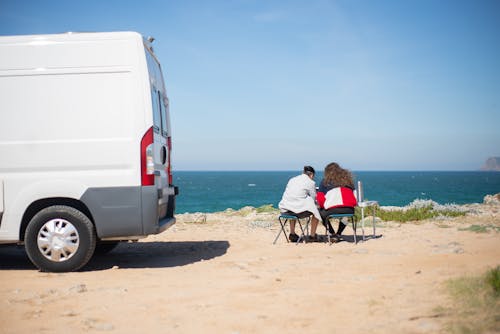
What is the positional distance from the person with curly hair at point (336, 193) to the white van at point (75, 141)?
3.95 meters

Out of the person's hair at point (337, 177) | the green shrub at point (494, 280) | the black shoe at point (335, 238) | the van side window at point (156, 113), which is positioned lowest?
the black shoe at point (335, 238)

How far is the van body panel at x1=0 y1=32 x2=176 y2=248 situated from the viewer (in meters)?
6.28

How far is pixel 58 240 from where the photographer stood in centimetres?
639

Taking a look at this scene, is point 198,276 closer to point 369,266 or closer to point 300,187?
point 369,266

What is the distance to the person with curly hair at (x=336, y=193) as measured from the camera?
9.08 metres

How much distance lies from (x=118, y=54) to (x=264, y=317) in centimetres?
416

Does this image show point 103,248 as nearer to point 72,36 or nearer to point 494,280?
point 72,36

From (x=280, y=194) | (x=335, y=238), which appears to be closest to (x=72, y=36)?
(x=335, y=238)

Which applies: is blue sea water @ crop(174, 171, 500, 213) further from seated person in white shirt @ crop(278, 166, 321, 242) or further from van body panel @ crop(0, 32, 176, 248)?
van body panel @ crop(0, 32, 176, 248)

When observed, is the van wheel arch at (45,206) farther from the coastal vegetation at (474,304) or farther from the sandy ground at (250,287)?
the coastal vegetation at (474,304)

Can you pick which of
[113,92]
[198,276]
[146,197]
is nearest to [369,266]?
[198,276]

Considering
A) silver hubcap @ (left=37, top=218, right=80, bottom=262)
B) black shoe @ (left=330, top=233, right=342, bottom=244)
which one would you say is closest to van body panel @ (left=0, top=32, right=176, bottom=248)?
silver hubcap @ (left=37, top=218, right=80, bottom=262)

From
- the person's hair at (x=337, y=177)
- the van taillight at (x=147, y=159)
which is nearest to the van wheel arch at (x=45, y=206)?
the van taillight at (x=147, y=159)

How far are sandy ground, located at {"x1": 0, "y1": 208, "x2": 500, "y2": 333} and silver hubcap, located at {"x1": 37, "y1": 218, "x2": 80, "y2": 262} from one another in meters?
0.29
